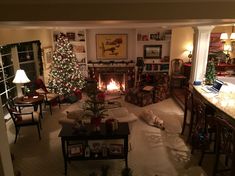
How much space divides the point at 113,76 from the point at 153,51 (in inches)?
78.2

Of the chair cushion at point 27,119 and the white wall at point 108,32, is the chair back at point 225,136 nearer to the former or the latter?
the chair cushion at point 27,119

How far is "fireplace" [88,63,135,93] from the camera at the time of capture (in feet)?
28.8

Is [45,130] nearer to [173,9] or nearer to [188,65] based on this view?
[173,9]

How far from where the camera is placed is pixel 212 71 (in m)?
5.28

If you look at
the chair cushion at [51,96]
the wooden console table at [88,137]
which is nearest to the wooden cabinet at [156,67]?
the chair cushion at [51,96]

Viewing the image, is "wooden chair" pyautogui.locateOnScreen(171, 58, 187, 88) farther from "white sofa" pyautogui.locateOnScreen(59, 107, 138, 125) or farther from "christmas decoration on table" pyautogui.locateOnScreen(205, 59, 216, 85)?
"white sofa" pyautogui.locateOnScreen(59, 107, 138, 125)

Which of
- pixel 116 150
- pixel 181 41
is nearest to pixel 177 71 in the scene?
pixel 181 41

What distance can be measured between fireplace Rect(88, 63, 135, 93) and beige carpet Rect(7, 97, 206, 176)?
3.18 metres

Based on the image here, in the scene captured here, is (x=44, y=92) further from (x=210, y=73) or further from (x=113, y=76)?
(x=210, y=73)

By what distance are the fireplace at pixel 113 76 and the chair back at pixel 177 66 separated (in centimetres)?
165

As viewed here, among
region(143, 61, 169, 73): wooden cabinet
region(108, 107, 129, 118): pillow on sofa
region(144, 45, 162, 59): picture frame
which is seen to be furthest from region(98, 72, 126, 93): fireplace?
region(108, 107, 129, 118): pillow on sofa

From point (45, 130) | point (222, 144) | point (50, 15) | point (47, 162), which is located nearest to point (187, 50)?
point (222, 144)

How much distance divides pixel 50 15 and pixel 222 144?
3.30m

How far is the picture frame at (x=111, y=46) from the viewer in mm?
8642
